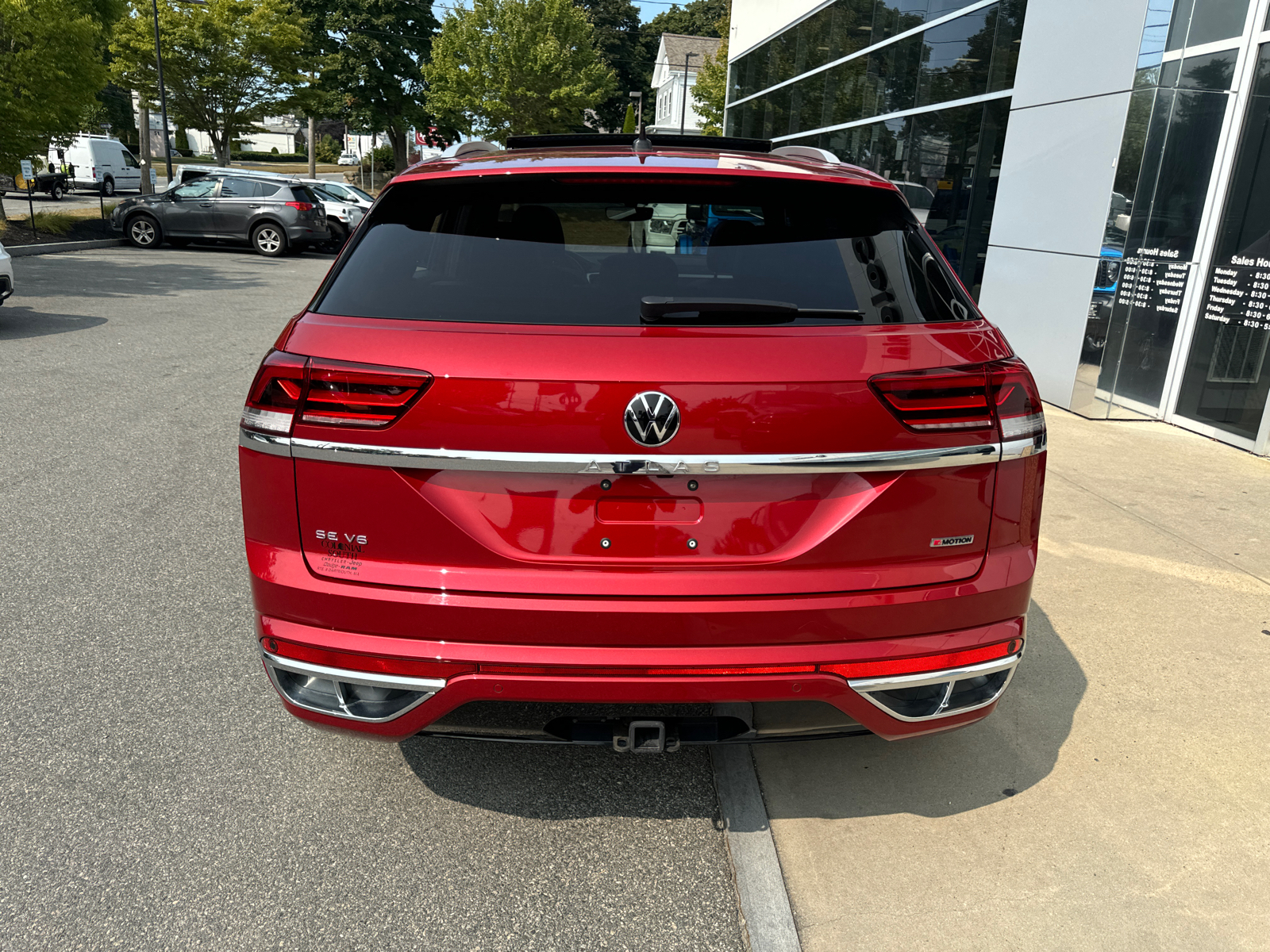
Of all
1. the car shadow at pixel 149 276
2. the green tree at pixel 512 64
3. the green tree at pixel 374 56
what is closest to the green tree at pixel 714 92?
the green tree at pixel 512 64

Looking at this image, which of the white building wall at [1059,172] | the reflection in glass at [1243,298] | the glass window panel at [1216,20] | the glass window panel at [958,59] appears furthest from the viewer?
the glass window panel at [958,59]

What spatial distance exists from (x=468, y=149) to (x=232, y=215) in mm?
22329

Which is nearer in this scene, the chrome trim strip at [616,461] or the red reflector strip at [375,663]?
the chrome trim strip at [616,461]

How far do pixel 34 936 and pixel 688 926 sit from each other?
1601 mm

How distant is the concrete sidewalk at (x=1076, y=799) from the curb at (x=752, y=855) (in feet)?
0.14

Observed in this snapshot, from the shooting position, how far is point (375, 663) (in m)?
2.36

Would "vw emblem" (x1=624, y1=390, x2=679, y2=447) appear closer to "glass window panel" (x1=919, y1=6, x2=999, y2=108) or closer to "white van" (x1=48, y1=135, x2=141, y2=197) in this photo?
"glass window panel" (x1=919, y1=6, x2=999, y2=108)

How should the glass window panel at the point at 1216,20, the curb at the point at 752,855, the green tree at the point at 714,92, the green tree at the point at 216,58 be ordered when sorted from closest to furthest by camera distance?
the curb at the point at 752,855
the glass window panel at the point at 1216,20
the green tree at the point at 216,58
the green tree at the point at 714,92

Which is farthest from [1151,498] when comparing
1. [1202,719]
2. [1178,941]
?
[1178,941]

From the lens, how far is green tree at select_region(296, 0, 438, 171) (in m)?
51.4

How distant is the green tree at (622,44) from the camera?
88.4 meters

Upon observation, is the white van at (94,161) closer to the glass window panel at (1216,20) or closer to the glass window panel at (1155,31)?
the glass window panel at (1155,31)

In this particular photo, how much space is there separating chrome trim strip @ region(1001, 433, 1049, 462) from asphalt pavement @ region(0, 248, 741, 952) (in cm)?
136

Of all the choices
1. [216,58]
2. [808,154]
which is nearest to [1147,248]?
[808,154]
